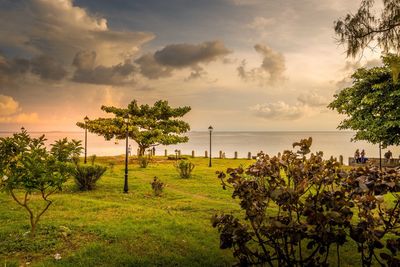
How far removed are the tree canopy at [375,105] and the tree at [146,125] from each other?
18.5m

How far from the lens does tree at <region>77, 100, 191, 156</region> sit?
35.9 m

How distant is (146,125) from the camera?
37.6 meters

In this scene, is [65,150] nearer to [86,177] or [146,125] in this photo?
[86,177]

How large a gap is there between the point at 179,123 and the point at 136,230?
100 ft

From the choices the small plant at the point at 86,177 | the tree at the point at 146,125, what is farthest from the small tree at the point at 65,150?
the tree at the point at 146,125

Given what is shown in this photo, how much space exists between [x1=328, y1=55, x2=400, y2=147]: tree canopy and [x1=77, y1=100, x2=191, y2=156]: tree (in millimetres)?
18506

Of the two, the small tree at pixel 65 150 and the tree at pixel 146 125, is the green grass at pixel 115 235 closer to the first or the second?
the small tree at pixel 65 150

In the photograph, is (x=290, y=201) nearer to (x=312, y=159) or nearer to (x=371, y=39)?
(x=312, y=159)

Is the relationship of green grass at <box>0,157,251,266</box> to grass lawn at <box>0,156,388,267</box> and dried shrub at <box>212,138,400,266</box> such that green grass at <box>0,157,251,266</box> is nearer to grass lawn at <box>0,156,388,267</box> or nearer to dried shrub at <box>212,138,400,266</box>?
grass lawn at <box>0,156,388,267</box>

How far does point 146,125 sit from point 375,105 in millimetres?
23200

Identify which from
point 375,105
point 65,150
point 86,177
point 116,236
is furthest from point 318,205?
point 375,105

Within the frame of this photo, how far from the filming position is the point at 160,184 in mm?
15383

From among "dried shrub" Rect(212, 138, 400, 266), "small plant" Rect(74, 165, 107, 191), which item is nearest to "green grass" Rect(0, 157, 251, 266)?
"small plant" Rect(74, 165, 107, 191)

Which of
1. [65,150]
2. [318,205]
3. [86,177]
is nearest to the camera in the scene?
[318,205]
